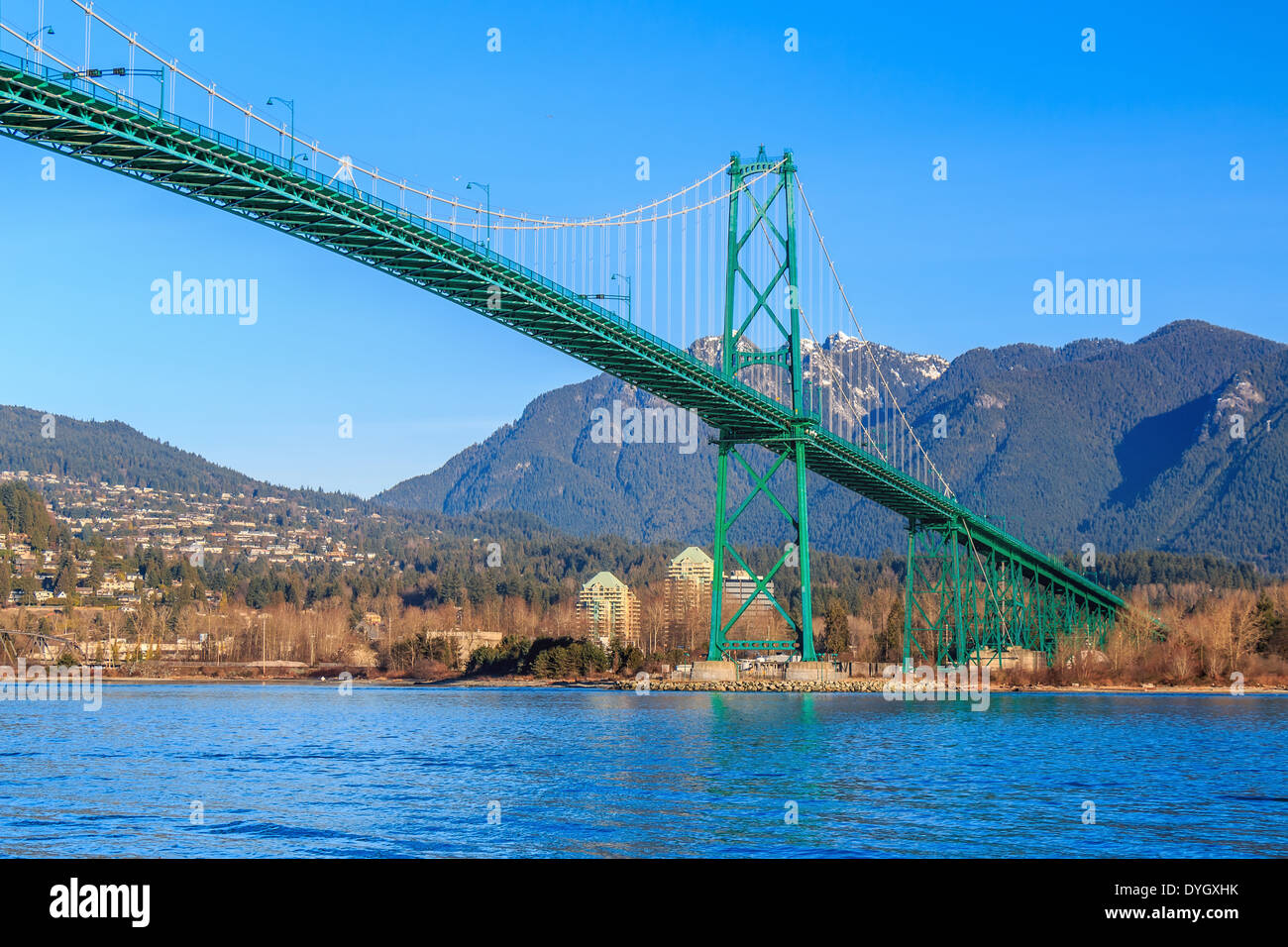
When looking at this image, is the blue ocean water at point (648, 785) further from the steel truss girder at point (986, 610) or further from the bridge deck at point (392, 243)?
the steel truss girder at point (986, 610)

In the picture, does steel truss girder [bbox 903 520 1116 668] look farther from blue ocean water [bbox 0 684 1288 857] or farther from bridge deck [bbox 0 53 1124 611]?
blue ocean water [bbox 0 684 1288 857]

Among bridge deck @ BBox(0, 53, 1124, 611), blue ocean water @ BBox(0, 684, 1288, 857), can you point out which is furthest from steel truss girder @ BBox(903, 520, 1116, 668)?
blue ocean water @ BBox(0, 684, 1288, 857)

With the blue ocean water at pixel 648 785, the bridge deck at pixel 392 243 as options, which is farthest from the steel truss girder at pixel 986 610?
the blue ocean water at pixel 648 785

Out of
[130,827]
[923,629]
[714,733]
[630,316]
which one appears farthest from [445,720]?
[923,629]

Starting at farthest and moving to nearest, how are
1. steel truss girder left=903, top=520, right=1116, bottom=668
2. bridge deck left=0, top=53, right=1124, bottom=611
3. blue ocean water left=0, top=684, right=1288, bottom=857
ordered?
steel truss girder left=903, top=520, right=1116, bottom=668 → bridge deck left=0, top=53, right=1124, bottom=611 → blue ocean water left=0, top=684, right=1288, bottom=857

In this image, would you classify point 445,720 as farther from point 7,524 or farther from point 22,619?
point 7,524

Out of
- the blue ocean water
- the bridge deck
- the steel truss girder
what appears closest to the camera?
the blue ocean water
